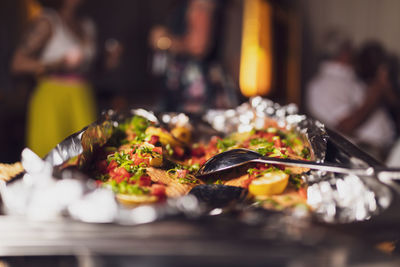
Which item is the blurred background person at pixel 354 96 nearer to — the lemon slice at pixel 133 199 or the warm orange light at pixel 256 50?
the lemon slice at pixel 133 199

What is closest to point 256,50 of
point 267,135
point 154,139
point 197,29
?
point 197,29

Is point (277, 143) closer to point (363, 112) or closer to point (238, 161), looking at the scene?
point (238, 161)

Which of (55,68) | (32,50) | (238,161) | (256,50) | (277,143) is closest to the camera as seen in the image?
(238,161)

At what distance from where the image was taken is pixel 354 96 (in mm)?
3070

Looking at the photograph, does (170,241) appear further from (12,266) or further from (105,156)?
(105,156)

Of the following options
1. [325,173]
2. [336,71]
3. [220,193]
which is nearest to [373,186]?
[325,173]

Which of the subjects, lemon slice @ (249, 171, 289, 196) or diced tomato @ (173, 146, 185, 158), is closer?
lemon slice @ (249, 171, 289, 196)

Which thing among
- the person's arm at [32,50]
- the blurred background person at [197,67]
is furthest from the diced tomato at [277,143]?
the person's arm at [32,50]

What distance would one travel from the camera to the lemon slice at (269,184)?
0.83 m

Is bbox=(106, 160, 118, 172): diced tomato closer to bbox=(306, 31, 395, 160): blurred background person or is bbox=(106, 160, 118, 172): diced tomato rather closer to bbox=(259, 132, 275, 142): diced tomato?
bbox=(259, 132, 275, 142): diced tomato

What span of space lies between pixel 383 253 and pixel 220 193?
0.33m

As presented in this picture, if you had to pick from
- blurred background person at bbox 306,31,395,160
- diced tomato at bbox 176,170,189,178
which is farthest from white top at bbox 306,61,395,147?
diced tomato at bbox 176,170,189,178

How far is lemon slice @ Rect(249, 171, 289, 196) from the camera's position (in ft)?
2.74

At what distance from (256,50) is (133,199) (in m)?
5.42
